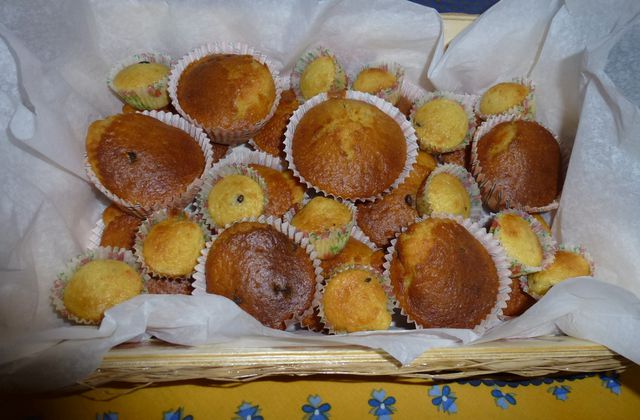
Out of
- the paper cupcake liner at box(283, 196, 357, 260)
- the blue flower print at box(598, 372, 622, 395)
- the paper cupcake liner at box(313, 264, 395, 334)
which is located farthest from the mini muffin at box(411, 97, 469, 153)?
the blue flower print at box(598, 372, 622, 395)

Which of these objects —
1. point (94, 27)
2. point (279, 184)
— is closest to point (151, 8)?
point (94, 27)

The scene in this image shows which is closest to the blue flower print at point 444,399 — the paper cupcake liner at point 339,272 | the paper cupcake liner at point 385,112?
the paper cupcake liner at point 339,272

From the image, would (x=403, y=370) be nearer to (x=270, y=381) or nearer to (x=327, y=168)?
(x=270, y=381)

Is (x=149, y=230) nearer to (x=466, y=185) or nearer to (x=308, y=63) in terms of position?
(x=308, y=63)

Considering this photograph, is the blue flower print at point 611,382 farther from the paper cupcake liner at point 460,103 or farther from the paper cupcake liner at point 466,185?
the paper cupcake liner at point 460,103

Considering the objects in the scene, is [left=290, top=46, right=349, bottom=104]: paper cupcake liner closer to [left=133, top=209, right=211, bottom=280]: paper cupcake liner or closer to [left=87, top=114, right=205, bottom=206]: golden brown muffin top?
[left=87, top=114, right=205, bottom=206]: golden brown muffin top

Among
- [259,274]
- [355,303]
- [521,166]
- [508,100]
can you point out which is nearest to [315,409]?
[355,303]
